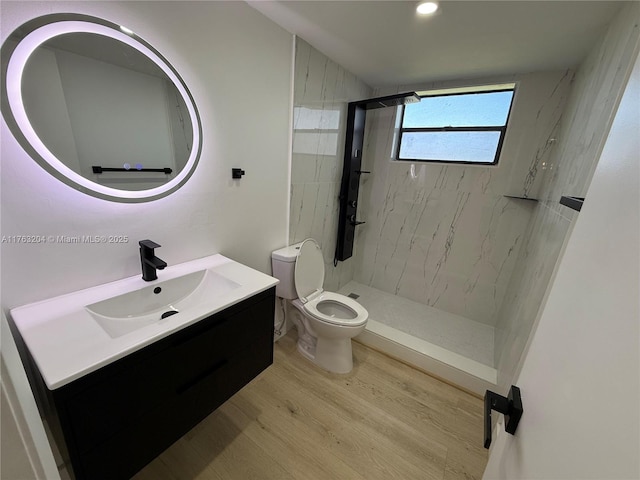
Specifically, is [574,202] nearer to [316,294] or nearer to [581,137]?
[581,137]

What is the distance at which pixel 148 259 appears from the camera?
1.06m

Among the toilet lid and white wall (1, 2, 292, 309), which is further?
the toilet lid

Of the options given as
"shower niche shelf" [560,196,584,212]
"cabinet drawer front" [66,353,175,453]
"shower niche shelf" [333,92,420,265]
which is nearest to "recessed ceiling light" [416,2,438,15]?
"shower niche shelf" [333,92,420,265]

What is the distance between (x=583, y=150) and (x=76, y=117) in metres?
2.12

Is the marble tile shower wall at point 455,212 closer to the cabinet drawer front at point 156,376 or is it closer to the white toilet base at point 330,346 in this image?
the white toilet base at point 330,346

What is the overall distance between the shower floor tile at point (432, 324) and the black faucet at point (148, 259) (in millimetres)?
1904

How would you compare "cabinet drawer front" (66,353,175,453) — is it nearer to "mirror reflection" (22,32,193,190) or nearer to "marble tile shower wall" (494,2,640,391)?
"mirror reflection" (22,32,193,190)

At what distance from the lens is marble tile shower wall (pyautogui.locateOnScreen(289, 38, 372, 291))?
175 cm

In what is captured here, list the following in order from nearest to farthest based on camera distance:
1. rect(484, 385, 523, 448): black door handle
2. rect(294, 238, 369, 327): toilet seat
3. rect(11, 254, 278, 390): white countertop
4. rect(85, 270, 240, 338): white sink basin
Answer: rect(484, 385, 523, 448): black door handle, rect(11, 254, 278, 390): white countertop, rect(85, 270, 240, 338): white sink basin, rect(294, 238, 369, 327): toilet seat

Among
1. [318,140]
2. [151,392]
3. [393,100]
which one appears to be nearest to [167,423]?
[151,392]

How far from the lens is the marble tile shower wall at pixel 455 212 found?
1967mm

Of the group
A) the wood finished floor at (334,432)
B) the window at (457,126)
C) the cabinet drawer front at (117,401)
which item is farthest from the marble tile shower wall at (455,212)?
the cabinet drawer front at (117,401)

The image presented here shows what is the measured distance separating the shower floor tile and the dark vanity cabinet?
158cm

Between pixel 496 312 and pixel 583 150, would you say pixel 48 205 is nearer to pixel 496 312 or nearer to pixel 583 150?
pixel 583 150
